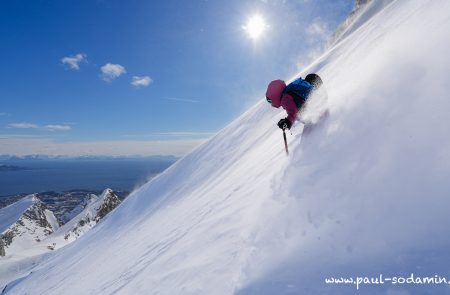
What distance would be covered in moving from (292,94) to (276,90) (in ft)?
1.22

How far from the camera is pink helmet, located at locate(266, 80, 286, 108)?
19.8ft

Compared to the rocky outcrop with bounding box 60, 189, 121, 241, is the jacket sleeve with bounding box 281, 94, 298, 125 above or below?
below

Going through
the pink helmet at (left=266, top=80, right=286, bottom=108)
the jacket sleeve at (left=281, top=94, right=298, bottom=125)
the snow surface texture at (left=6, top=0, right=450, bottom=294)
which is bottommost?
the snow surface texture at (left=6, top=0, right=450, bottom=294)

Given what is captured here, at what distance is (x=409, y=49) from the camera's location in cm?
483

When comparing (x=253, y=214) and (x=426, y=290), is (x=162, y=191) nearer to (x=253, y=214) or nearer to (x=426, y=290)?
(x=253, y=214)

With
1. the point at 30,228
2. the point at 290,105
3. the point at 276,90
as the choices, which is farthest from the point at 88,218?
the point at 290,105

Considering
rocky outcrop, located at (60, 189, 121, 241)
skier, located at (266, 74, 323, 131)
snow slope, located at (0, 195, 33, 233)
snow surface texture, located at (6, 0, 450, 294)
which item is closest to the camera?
snow surface texture, located at (6, 0, 450, 294)

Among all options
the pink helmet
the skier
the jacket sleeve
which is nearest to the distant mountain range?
the pink helmet

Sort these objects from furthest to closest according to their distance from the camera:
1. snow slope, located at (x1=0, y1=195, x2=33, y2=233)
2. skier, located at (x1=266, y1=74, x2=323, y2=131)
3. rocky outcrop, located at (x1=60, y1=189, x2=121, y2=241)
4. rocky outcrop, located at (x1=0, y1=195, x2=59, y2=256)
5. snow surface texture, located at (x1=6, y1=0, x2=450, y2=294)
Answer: snow slope, located at (x1=0, y1=195, x2=33, y2=233) → rocky outcrop, located at (x1=0, y1=195, x2=59, y2=256) → rocky outcrop, located at (x1=60, y1=189, x2=121, y2=241) → skier, located at (x1=266, y1=74, x2=323, y2=131) → snow surface texture, located at (x1=6, y1=0, x2=450, y2=294)

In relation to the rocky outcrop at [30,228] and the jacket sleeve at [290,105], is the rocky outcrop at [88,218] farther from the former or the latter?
the jacket sleeve at [290,105]

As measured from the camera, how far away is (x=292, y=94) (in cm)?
584

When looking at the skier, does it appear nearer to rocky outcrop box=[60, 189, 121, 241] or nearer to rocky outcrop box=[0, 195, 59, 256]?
rocky outcrop box=[60, 189, 121, 241]

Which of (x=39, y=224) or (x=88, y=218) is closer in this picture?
(x=88, y=218)

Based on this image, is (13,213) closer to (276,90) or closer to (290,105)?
(276,90)
